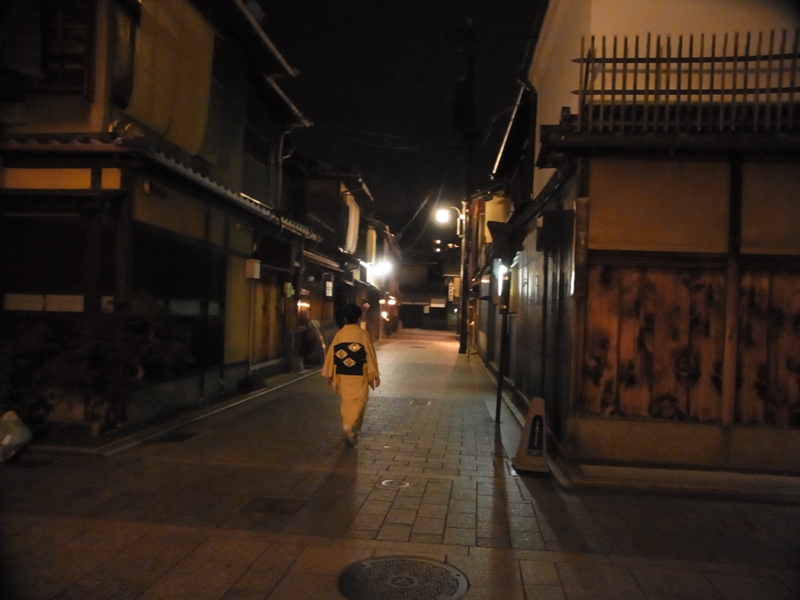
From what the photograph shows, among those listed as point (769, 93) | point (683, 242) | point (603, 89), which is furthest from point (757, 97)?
point (683, 242)

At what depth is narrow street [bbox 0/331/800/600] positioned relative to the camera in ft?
15.7

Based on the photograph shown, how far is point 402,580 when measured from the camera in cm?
489

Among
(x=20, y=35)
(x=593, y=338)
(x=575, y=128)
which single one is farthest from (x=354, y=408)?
(x=20, y=35)

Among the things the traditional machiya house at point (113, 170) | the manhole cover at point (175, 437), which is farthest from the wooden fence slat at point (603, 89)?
the manhole cover at point (175, 437)

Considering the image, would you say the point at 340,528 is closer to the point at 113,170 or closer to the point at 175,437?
the point at 175,437

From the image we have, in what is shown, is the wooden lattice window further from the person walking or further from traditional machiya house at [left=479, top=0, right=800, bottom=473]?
traditional machiya house at [left=479, top=0, right=800, bottom=473]

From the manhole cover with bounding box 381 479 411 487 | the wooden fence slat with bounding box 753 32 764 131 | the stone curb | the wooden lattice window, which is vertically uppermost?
the wooden lattice window

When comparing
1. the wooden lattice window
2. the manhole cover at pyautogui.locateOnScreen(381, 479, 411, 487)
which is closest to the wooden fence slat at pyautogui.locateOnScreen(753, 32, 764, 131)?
the manhole cover at pyautogui.locateOnScreen(381, 479, 411, 487)

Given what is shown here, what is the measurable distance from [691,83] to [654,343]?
3377 mm

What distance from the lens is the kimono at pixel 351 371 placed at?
9391 millimetres

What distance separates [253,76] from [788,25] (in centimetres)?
1179

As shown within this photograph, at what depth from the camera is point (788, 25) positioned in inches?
325

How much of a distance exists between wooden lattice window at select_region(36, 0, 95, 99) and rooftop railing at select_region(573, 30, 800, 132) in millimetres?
7195

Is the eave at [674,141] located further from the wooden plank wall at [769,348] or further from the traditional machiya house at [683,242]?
the wooden plank wall at [769,348]
